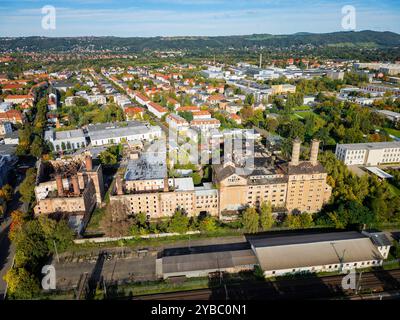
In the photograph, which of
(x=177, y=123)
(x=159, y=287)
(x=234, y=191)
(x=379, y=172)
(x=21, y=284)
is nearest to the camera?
(x=21, y=284)

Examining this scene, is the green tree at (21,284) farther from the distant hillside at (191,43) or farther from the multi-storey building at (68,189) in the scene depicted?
the distant hillside at (191,43)

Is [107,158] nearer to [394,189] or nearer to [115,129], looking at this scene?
[115,129]

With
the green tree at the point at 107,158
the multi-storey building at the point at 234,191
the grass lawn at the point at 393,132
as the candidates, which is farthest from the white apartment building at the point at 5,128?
the grass lawn at the point at 393,132

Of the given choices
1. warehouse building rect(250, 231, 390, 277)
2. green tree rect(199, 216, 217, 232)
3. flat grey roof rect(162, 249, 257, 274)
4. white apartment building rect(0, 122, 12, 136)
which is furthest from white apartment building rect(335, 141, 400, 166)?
white apartment building rect(0, 122, 12, 136)

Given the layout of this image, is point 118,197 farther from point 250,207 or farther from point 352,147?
point 352,147

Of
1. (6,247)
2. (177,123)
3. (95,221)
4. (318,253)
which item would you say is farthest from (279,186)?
(177,123)
